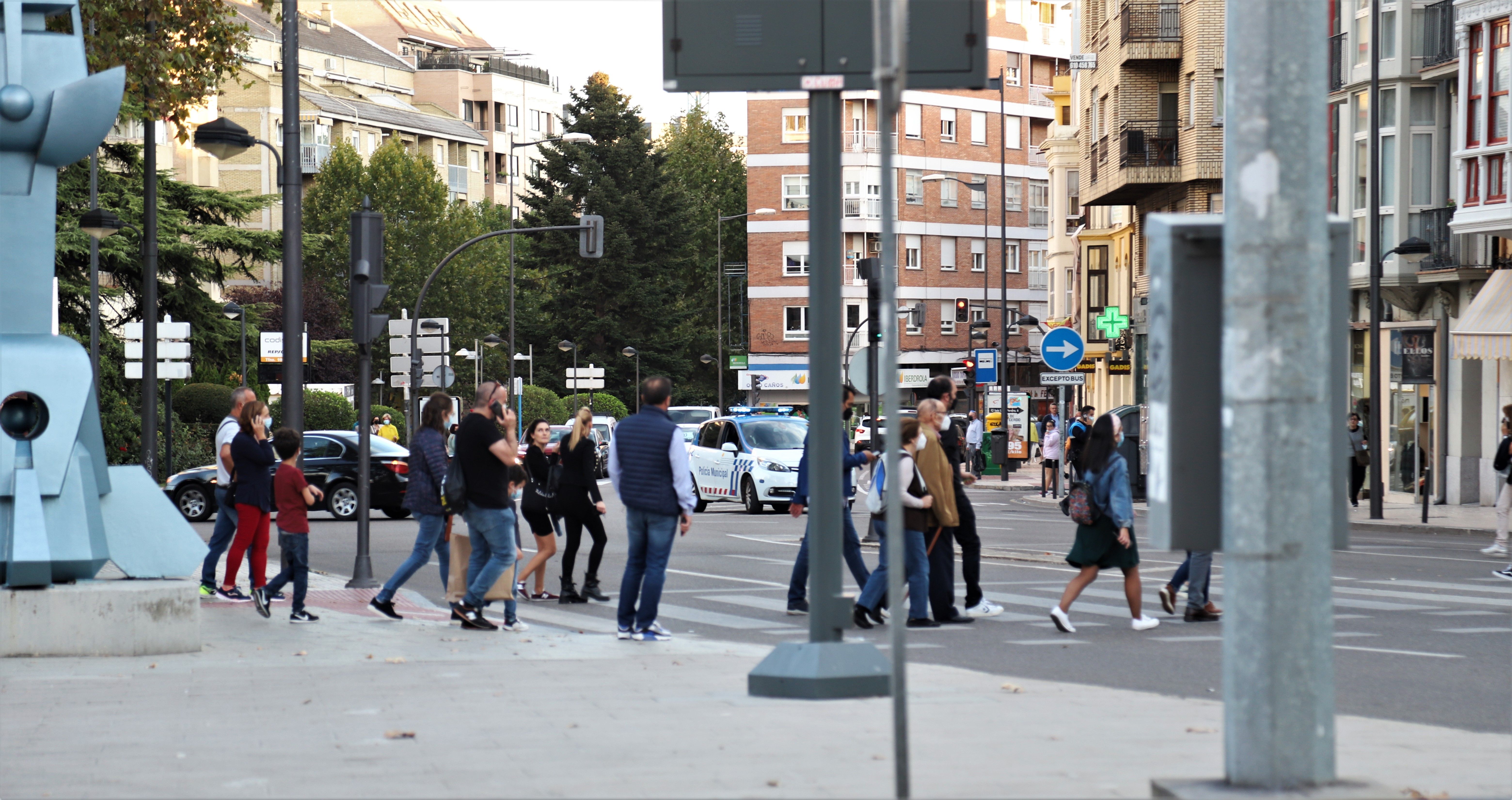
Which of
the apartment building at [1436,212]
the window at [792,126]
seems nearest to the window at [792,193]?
the window at [792,126]

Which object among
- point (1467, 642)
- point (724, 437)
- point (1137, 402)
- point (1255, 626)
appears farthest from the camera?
point (1137, 402)

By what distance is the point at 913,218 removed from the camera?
8781 cm

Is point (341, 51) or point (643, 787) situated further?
point (341, 51)

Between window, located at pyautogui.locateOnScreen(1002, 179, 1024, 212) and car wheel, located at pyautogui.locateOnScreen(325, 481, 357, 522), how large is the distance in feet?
214

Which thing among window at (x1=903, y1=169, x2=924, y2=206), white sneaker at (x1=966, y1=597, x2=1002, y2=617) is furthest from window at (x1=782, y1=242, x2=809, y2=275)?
white sneaker at (x1=966, y1=597, x2=1002, y2=617)

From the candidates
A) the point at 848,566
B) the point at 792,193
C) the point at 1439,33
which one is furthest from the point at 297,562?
the point at 792,193

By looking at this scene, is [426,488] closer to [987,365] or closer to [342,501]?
[342,501]

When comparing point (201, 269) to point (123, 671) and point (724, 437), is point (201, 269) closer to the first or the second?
point (724, 437)

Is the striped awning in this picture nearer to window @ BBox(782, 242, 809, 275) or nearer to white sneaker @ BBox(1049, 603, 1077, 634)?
white sneaker @ BBox(1049, 603, 1077, 634)

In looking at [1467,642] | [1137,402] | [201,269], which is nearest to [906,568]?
[1467,642]

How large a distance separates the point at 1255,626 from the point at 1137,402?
51.5 m

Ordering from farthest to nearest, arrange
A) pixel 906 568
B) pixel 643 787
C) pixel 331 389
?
pixel 331 389 < pixel 906 568 < pixel 643 787

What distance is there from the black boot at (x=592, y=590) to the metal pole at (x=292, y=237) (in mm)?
3485

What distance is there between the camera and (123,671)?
11.2 m
